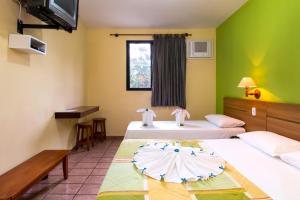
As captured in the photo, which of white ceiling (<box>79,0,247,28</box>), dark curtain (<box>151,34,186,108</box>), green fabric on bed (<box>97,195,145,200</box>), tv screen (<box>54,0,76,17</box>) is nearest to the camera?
green fabric on bed (<box>97,195,145,200</box>)

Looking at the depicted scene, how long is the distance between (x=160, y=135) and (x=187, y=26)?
277 cm

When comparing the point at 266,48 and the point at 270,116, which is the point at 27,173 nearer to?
the point at 270,116

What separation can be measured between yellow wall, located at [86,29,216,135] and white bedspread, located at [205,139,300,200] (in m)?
2.59

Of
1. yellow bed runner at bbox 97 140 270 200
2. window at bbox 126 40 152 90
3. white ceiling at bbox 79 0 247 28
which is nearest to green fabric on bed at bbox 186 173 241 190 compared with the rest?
yellow bed runner at bbox 97 140 270 200

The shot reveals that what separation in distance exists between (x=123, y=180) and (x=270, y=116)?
83.7 inches

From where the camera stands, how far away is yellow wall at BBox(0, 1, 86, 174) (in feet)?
6.97

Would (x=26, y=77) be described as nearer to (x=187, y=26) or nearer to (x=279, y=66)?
(x=279, y=66)

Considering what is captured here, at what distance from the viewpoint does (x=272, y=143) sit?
210cm

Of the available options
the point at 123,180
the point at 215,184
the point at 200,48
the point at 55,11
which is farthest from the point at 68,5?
the point at 200,48

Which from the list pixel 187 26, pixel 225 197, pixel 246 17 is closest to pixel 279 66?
pixel 246 17

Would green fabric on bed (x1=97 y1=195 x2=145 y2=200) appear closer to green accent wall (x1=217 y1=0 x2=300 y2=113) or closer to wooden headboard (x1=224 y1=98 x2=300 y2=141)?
wooden headboard (x1=224 y1=98 x2=300 y2=141)

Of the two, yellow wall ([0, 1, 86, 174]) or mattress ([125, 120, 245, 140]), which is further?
mattress ([125, 120, 245, 140])

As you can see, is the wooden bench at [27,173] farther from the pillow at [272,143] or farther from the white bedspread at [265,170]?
the pillow at [272,143]

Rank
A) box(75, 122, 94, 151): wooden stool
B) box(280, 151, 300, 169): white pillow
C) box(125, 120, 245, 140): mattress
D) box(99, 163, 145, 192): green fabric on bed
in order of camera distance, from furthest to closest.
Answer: box(75, 122, 94, 151): wooden stool
box(125, 120, 245, 140): mattress
box(280, 151, 300, 169): white pillow
box(99, 163, 145, 192): green fabric on bed
